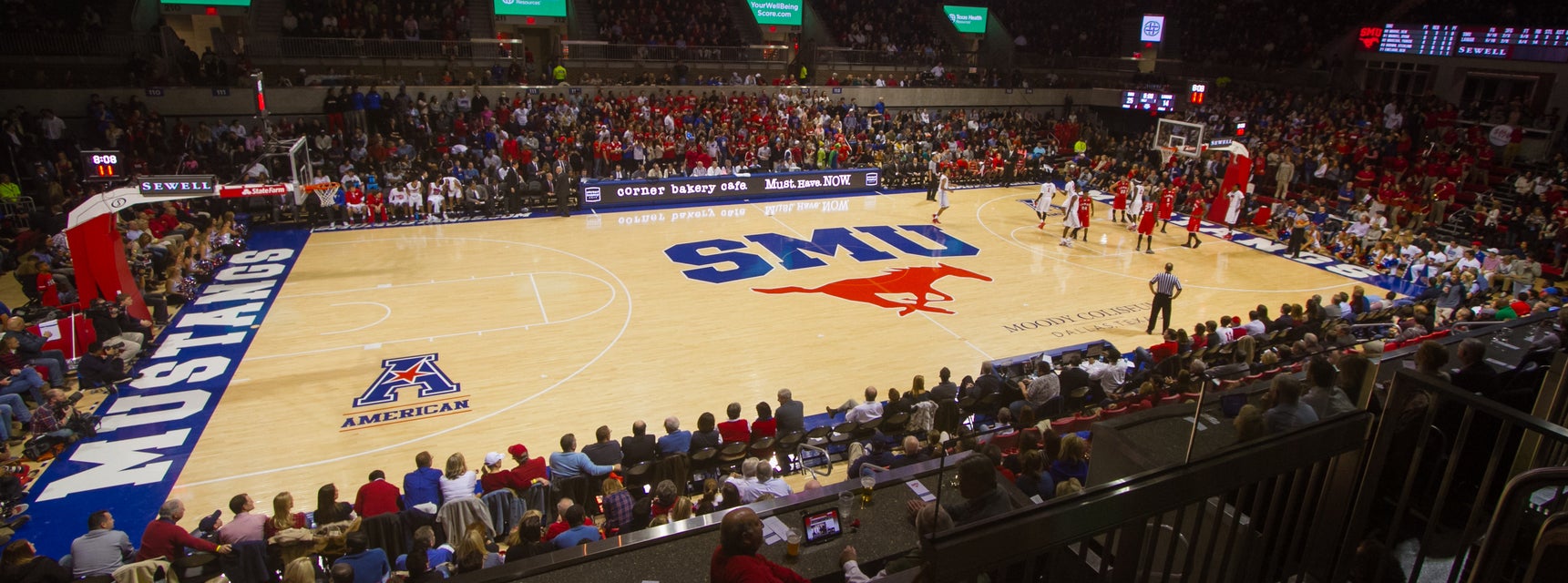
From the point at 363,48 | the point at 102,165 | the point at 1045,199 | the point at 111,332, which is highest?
the point at 363,48

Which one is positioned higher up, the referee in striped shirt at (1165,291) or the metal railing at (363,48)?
the metal railing at (363,48)

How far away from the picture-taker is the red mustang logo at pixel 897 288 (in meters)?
17.0

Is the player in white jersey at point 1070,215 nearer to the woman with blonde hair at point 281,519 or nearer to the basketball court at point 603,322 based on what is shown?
the basketball court at point 603,322

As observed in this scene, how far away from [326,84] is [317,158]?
3.68m

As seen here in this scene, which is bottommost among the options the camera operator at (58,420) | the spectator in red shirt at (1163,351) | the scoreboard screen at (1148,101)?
the camera operator at (58,420)

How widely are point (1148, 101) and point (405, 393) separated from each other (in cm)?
3094

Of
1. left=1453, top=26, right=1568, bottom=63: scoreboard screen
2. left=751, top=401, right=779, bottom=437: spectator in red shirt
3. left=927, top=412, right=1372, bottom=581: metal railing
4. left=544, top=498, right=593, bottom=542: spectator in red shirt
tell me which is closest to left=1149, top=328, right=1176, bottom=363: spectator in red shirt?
left=751, top=401, right=779, bottom=437: spectator in red shirt

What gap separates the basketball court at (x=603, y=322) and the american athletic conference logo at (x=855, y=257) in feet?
0.32

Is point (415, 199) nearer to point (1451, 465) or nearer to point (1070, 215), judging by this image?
point (1070, 215)

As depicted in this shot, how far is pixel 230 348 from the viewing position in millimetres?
13969

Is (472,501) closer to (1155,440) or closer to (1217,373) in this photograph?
(1155,440)

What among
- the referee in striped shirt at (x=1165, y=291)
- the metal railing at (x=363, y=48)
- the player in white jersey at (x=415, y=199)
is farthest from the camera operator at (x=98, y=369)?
the metal railing at (x=363, y=48)

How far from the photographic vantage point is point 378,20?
29.2 metres

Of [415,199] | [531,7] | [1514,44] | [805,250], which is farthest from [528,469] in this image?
[1514,44]
